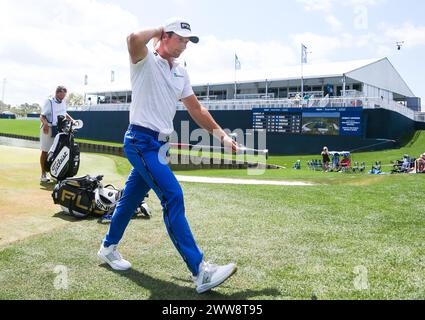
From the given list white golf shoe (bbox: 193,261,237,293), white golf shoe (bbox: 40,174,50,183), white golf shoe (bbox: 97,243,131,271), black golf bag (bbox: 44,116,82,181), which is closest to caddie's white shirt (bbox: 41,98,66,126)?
black golf bag (bbox: 44,116,82,181)

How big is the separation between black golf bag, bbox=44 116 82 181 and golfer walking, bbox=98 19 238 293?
4.63 m

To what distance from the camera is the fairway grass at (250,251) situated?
327cm

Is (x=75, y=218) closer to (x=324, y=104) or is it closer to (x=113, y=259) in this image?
(x=113, y=259)

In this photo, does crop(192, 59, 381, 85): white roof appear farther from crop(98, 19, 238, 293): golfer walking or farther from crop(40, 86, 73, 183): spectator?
crop(98, 19, 238, 293): golfer walking

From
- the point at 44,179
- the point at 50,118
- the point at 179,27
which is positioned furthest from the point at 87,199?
the point at 50,118

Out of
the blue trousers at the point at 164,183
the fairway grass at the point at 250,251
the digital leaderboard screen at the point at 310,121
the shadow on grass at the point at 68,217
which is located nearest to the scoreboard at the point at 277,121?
the digital leaderboard screen at the point at 310,121

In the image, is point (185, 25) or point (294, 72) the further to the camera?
point (294, 72)

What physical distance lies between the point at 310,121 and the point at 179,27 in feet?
102

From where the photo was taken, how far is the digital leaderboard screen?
31.4m

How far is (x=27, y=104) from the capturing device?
18212 cm

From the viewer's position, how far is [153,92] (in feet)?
11.6

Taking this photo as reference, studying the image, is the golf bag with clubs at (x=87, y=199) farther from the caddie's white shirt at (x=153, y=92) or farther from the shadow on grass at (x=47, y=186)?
the caddie's white shirt at (x=153, y=92)

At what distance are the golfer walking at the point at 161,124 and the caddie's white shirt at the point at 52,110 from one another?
5.65 metres

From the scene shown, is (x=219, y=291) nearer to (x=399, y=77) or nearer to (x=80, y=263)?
(x=80, y=263)
